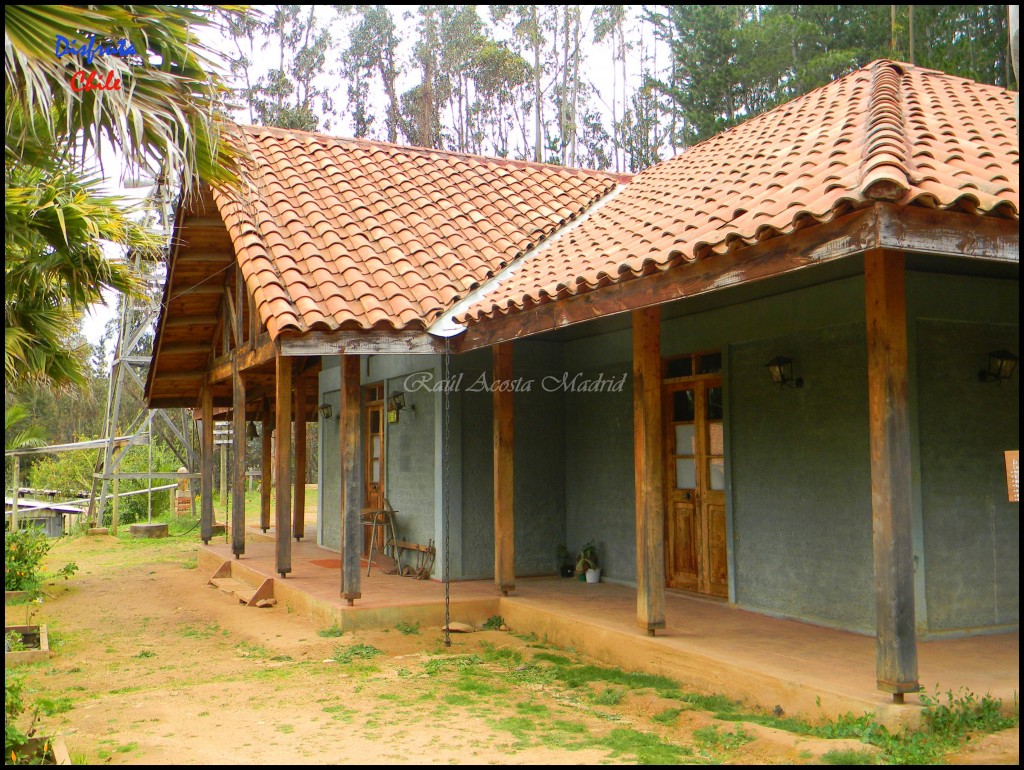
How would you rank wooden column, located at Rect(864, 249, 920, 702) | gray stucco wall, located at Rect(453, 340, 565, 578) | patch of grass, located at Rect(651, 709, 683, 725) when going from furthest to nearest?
gray stucco wall, located at Rect(453, 340, 565, 578), patch of grass, located at Rect(651, 709, 683, 725), wooden column, located at Rect(864, 249, 920, 702)

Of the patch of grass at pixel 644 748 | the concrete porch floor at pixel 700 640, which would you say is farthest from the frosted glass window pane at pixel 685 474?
the patch of grass at pixel 644 748

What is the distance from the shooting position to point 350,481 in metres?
8.38

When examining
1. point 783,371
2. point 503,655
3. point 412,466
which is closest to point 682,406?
point 783,371

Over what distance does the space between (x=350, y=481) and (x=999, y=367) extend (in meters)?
5.48

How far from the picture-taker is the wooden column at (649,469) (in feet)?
21.9

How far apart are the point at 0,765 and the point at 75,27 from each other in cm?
328

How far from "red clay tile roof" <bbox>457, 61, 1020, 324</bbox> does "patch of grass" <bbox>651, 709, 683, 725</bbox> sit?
2.78m

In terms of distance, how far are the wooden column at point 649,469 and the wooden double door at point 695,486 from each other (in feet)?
5.54

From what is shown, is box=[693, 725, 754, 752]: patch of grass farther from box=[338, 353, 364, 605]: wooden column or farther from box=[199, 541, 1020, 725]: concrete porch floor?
box=[338, 353, 364, 605]: wooden column

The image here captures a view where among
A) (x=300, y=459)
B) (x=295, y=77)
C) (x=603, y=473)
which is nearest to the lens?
(x=603, y=473)

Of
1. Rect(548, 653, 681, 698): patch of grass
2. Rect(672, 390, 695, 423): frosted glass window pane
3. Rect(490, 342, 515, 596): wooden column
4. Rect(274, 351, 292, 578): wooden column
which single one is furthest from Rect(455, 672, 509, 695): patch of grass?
Rect(274, 351, 292, 578): wooden column

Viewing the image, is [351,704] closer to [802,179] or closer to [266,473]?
[802,179]

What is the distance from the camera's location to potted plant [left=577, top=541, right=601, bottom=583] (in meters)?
9.70

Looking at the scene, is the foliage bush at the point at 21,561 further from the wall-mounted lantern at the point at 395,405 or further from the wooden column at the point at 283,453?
the wall-mounted lantern at the point at 395,405
